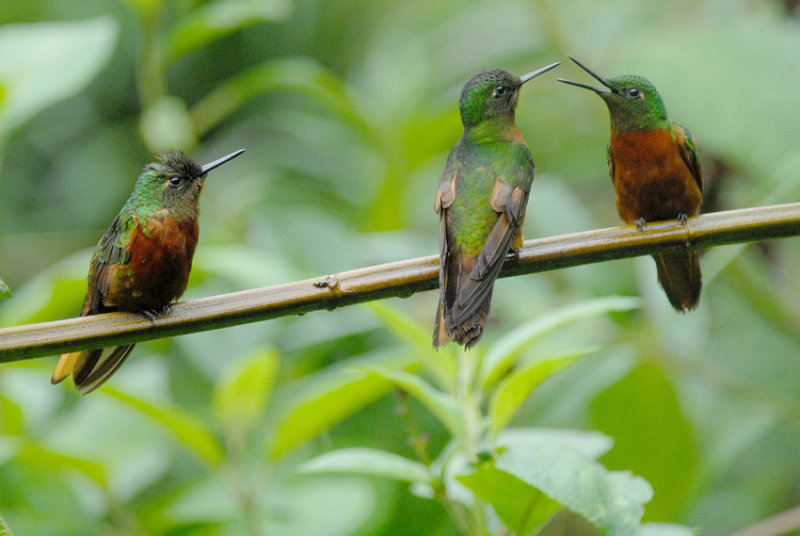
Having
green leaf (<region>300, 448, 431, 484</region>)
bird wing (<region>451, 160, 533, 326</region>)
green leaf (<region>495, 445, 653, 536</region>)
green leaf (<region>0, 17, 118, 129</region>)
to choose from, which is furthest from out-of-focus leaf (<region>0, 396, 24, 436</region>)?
green leaf (<region>495, 445, 653, 536</region>)

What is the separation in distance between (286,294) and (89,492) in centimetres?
191

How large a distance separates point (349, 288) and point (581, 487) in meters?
0.57

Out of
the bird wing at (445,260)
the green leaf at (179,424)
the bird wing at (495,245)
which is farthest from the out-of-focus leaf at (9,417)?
the bird wing at (495,245)

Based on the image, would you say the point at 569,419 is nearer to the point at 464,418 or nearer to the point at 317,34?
the point at 464,418

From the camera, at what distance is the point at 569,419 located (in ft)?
12.8

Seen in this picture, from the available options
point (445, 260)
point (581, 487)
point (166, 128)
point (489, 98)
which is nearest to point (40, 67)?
point (166, 128)

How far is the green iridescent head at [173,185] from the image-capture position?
7.59ft

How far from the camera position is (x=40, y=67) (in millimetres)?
3020

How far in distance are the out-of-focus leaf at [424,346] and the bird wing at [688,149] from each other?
908 mm

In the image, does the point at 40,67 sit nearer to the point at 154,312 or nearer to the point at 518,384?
the point at 154,312

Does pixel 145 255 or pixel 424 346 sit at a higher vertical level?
pixel 145 255

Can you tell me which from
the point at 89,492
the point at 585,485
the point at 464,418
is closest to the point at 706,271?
the point at 464,418

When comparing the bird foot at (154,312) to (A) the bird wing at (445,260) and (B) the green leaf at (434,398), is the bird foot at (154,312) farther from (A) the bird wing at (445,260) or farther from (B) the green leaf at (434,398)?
(A) the bird wing at (445,260)

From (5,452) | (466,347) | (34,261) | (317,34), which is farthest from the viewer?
(317,34)
